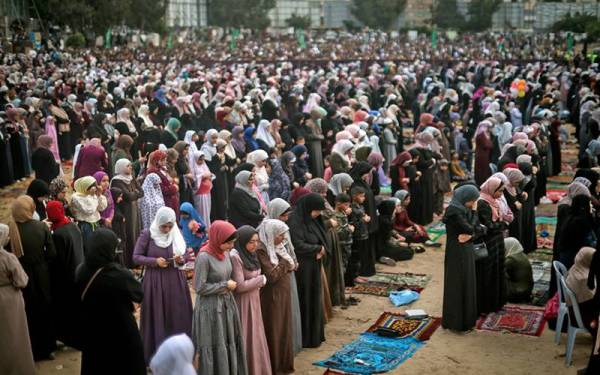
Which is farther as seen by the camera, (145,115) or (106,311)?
(145,115)

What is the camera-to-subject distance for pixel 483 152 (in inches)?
470

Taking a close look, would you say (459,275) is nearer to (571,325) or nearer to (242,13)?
(571,325)

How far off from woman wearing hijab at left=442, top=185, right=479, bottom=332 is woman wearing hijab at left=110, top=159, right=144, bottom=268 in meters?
3.29

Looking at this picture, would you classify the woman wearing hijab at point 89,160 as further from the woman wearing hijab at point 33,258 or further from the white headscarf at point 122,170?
the woman wearing hijab at point 33,258

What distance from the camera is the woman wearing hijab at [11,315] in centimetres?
548

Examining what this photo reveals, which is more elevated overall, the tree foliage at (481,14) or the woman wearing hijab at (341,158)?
the tree foliage at (481,14)

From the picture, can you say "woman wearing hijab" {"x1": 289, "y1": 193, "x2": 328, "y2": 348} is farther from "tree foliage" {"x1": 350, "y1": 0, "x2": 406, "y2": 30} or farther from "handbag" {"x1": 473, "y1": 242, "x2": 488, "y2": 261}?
"tree foliage" {"x1": 350, "y1": 0, "x2": 406, "y2": 30}

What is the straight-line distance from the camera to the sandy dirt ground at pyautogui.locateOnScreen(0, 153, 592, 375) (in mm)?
6293

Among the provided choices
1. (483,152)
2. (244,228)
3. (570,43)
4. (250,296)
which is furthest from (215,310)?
(570,43)

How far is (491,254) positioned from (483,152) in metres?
4.84

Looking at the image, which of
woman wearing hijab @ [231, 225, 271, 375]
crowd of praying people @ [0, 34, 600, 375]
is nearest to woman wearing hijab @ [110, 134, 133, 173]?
crowd of praying people @ [0, 34, 600, 375]

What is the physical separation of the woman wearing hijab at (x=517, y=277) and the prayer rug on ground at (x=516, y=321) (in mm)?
152

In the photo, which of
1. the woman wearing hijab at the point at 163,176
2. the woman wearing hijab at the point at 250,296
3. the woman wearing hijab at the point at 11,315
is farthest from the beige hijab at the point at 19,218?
the woman wearing hijab at the point at 163,176

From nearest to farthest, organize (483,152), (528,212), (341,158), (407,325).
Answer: (407,325), (528,212), (341,158), (483,152)
